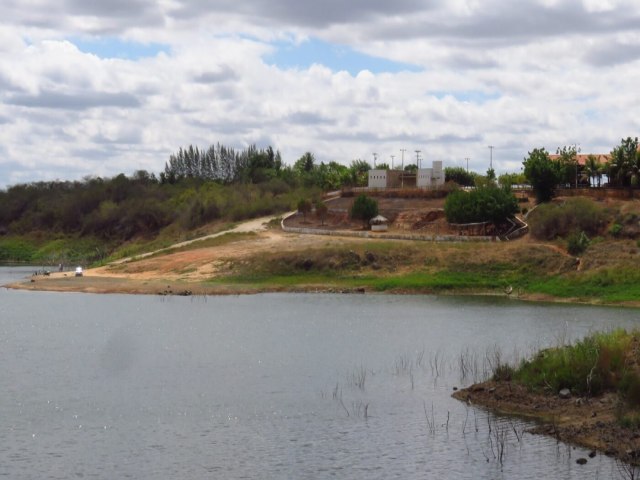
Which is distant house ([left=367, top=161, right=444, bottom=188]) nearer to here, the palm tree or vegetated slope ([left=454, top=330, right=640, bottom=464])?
the palm tree

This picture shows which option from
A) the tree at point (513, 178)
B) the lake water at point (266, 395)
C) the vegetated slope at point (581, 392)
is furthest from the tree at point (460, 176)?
the vegetated slope at point (581, 392)

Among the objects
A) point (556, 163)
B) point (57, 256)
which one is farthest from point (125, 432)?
point (57, 256)

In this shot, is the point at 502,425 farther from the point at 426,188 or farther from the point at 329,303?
the point at 426,188

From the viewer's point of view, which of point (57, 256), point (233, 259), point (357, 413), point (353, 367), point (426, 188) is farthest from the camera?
point (57, 256)

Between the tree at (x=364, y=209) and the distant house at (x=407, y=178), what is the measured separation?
74.5ft

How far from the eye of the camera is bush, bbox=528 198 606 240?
110 metres

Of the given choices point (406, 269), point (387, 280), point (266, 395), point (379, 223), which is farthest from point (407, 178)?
point (266, 395)

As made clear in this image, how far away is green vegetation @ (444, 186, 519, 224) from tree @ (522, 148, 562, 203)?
29.1ft

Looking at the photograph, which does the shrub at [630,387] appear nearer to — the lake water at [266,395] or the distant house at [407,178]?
the lake water at [266,395]

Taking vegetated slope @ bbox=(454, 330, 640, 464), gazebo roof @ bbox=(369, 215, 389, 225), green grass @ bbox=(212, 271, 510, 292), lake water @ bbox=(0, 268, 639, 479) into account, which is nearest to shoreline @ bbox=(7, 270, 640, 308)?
green grass @ bbox=(212, 271, 510, 292)

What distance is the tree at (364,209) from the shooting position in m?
127

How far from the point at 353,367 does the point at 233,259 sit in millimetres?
59058

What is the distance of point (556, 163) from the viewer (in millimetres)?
130125

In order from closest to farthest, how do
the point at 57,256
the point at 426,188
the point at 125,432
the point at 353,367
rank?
the point at 125,432 → the point at 353,367 → the point at 426,188 → the point at 57,256
